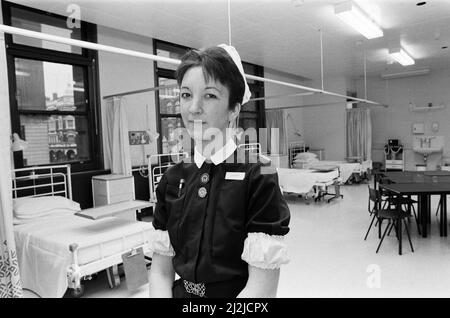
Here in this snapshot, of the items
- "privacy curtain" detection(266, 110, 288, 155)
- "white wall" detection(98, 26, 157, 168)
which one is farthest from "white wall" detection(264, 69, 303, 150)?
"white wall" detection(98, 26, 157, 168)

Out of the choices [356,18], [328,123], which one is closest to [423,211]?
[356,18]

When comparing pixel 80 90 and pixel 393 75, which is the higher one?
pixel 393 75

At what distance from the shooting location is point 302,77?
32.8 feet

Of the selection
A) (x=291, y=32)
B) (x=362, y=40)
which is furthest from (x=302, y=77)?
(x=291, y=32)

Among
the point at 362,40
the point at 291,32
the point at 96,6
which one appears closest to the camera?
the point at 96,6

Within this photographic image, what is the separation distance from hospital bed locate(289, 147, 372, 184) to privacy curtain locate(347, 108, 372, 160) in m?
0.36

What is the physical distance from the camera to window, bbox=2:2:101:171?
4.14 meters

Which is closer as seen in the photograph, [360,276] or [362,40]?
[360,276]

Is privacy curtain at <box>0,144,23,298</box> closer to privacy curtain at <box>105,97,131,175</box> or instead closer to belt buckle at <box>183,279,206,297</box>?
belt buckle at <box>183,279,206,297</box>

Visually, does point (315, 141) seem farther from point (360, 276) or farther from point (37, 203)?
point (37, 203)

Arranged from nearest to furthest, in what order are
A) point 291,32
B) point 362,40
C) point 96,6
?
point 96,6 → point 291,32 → point 362,40

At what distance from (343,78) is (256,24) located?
571 centimetres

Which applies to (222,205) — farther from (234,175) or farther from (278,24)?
(278,24)

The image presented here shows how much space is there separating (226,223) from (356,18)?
4.46 meters
